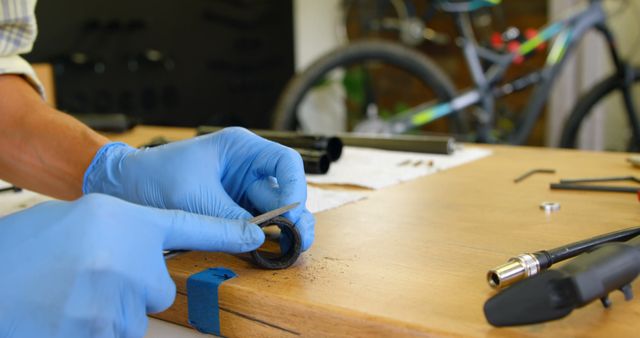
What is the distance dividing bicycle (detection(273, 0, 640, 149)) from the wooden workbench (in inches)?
47.1

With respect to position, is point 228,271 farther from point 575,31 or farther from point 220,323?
point 575,31

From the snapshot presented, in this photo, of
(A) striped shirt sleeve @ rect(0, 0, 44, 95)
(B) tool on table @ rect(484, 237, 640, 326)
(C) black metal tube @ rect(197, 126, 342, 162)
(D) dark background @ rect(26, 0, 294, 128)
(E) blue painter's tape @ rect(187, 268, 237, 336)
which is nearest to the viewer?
(B) tool on table @ rect(484, 237, 640, 326)

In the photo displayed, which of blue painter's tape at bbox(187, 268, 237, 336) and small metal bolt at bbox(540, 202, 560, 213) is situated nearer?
blue painter's tape at bbox(187, 268, 237, 336)

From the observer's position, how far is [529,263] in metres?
0.46

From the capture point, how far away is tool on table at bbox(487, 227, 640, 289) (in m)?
0.45

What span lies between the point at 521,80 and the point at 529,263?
1.95 meters

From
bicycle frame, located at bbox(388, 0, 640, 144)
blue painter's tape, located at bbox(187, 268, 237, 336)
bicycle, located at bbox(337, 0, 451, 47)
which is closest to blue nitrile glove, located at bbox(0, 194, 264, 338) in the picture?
blue painter's tape, located at bbox(187, 268, 237, 336)

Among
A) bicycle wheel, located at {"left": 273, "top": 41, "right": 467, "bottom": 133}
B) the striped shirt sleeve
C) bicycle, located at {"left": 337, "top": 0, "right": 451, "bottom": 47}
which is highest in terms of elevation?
bicycle, located at {"left": 337, "top": 0, "right": 451, "bottom": 47}

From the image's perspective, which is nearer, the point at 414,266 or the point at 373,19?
the point at 414,266

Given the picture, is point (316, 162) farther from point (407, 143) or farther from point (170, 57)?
point (170, 57)

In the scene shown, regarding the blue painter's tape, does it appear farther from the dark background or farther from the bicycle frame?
the dark background

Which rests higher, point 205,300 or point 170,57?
point 170,57

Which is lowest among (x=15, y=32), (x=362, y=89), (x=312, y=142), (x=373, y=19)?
(x=362, y=89)

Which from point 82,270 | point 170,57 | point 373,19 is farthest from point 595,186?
point 373,19
